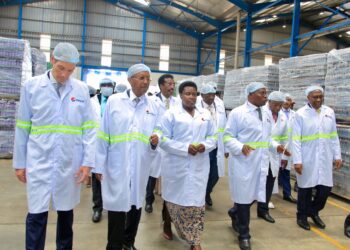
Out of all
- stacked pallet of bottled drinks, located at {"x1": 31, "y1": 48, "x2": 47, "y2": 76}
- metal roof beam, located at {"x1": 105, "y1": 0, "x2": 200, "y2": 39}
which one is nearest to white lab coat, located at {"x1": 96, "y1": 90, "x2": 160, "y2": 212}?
stacked pallet of bottled drinks, located at {"x1": 31, "y1": 48, "x2": 47, "y2": 76}

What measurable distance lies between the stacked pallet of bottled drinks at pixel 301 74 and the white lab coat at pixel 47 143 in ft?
17.2

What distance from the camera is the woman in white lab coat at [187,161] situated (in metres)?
3.07

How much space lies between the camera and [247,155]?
3.41m

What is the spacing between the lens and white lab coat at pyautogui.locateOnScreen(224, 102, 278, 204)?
3490 mm

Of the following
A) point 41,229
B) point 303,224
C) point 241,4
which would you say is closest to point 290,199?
point 303,224

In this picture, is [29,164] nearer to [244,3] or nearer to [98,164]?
[98,164]

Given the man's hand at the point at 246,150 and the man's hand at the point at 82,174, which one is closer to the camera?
the man's hand at the point at 82,174

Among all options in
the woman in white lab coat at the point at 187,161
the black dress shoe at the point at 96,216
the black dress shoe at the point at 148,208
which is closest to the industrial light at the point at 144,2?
the black dress shoe at the point at 148,208

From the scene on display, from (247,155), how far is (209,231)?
3.82 ft

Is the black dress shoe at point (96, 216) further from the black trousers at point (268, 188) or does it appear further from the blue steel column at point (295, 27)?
the blue steel column at point (295, 27)

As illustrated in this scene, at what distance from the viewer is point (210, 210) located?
486cm

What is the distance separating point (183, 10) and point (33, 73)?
1109cm

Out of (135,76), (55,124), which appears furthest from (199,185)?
(55,124)

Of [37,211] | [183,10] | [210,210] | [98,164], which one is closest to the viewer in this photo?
[37,211]
